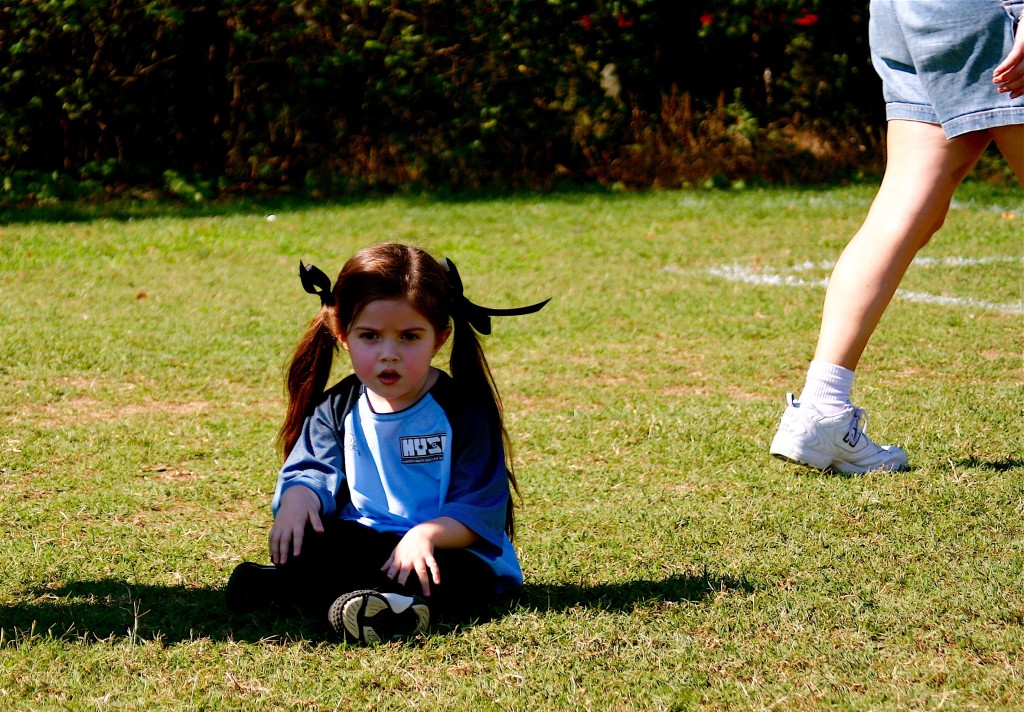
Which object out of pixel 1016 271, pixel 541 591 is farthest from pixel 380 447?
pixel 1016 271

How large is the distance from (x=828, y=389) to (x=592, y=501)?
772 millimetres

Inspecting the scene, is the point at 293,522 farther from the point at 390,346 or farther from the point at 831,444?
the point at 831,444

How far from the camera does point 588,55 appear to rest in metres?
12.6

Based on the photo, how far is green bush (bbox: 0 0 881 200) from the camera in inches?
467

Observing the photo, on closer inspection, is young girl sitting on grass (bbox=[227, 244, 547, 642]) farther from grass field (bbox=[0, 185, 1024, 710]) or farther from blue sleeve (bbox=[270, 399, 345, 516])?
grass field (bbox=[0, 185, 1024, 710])

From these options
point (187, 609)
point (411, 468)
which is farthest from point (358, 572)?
point (187, 609)

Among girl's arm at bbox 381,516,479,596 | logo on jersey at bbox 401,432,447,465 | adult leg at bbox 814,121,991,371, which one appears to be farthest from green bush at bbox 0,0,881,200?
girl's arm at bbox 381,516,479,596

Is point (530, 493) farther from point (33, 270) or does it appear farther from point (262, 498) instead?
point (33, 270)

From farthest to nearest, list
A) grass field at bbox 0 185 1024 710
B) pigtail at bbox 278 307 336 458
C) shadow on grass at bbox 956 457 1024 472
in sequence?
shadow on grass at bbox 956 457 1024 472 → pigtail at bbox 278 307 336 458 → grass field at bbox 0 185 1024 710

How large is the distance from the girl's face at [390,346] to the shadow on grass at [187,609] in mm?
547

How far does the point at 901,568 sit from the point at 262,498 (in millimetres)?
1810

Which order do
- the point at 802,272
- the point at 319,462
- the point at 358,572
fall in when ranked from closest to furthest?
the point at 358,572
the point at 319,462
the point at 802,272

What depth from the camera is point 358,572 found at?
2.79 metres

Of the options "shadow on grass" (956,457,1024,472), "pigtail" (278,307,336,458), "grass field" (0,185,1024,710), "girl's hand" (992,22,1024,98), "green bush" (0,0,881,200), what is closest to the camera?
"grass field" (0,185,1024,710)
